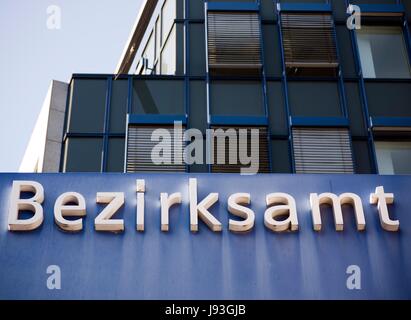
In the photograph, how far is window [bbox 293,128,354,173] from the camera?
15289 mm

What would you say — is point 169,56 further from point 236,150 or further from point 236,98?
point 236,150

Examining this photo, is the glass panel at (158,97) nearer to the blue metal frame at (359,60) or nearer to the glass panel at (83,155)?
the glass panel at (83,155)

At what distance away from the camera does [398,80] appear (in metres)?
16.6

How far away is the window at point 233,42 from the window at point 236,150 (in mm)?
1672

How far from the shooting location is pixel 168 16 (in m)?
18.4

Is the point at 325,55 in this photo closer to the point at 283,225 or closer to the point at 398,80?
the point at 398,80

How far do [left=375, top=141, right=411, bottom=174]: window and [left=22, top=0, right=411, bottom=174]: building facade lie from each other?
24 millimetres

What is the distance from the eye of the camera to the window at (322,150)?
15289mm

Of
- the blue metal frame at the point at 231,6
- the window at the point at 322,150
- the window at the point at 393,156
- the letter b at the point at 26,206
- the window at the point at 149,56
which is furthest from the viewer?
the window at the point at 149,56

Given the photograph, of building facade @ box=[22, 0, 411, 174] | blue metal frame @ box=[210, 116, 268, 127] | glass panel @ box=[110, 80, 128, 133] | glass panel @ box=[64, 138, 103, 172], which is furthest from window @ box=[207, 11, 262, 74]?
glass panel @ box=[64, 138, 103, 172]

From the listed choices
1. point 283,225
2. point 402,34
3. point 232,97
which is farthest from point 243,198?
point 402,34

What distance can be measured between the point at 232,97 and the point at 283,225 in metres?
5.40

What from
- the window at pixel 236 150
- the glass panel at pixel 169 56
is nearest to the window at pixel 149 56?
the glass panel at pixel 169 56
